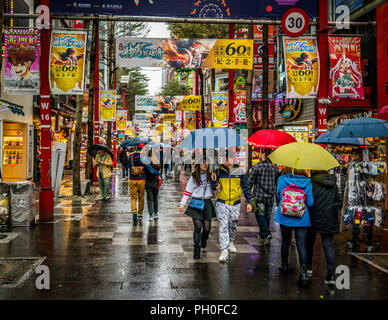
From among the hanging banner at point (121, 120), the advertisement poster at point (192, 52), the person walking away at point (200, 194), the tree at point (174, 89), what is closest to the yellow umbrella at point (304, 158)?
the person walking away at point (200, 194)

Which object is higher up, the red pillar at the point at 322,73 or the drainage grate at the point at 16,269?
the red pillar at the point at 322,73

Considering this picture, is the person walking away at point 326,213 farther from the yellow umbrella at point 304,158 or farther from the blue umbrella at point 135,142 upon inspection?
the blue umbrella at point 135,142

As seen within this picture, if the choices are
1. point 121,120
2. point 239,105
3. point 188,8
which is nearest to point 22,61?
point 188,8

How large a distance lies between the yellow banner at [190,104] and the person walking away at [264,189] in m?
18.2

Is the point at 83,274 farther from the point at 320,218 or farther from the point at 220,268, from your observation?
the point at 320,218

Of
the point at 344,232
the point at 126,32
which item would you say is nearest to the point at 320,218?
the point at 344,232

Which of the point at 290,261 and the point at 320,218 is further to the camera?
the point at 290,261

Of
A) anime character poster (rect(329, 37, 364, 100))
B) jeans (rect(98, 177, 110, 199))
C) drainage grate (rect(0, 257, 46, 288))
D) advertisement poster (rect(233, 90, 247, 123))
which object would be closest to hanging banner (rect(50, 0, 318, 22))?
anime character poster (rect(329, 37, 364, 100))

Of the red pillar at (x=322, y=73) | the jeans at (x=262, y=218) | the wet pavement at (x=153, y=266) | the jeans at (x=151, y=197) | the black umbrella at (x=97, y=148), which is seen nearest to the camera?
the wet pavement at (x=153, y=266)

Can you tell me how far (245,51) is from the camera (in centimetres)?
1223

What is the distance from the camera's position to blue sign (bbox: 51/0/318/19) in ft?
35.8

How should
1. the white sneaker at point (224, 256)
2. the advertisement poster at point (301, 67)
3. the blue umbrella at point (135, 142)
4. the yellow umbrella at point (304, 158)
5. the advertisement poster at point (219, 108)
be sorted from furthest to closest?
1. the advertisement poster at point (219, 108)
2. the blue umbrella at point (135, 142)
3. the advertisement poster at point (301, 67)
4. the white sneaker at point (224, 256)
5. the yellow umbrella at point (304, 158)

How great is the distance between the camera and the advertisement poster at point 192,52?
1214 centimetres
